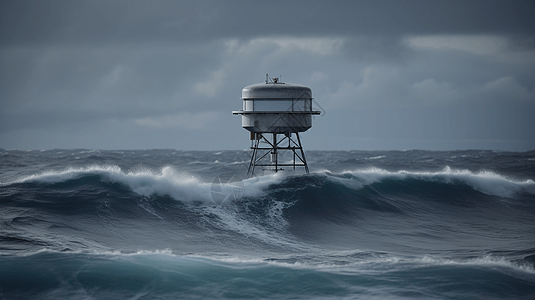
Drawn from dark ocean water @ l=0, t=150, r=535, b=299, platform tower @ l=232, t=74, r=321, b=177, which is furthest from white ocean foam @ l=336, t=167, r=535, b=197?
platform tower @ l=232, t=74, r=321, b=177

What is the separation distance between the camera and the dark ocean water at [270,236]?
1352cm

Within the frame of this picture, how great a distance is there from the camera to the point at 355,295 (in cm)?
1307

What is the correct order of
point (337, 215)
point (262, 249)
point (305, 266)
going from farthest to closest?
point (337, 215) → point (262, 249) → point (305, 266)

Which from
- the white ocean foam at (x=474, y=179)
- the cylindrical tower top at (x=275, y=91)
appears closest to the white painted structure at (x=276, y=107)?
the cylindrical tower top at (x=275, y=91)

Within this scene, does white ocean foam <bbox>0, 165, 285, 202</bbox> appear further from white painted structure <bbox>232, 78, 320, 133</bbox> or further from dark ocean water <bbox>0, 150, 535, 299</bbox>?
white painted structure <bbox>232, 78, 320, 133</bbox>

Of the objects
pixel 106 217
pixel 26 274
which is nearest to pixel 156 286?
pixel 26 274

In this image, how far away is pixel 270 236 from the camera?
19328 mm

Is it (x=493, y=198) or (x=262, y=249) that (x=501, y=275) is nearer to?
(x=262, y=249)

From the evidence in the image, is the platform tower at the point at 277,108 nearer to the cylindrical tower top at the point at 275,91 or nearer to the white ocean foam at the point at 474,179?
the cylindrical tower top at the point at 275,91

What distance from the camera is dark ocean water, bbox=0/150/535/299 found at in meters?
13.5

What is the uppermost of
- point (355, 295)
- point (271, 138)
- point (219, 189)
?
point (271, 138)

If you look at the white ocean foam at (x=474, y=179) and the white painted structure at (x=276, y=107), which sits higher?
the white painted structure at (x=276, y=107)

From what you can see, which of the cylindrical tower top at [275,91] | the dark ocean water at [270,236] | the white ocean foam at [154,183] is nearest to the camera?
the dark ocean water at [270,236]

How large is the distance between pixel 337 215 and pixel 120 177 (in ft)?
32.7
